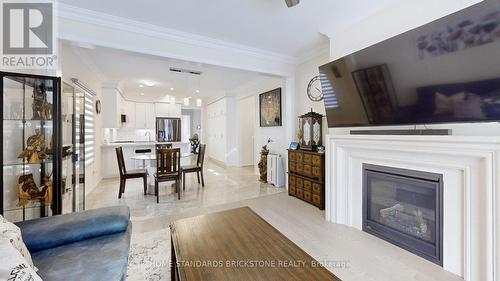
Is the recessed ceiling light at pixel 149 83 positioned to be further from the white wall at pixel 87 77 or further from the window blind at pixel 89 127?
the window blind at pixel 89 127

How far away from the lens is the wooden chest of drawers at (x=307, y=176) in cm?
317

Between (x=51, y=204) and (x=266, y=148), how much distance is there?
4.05m

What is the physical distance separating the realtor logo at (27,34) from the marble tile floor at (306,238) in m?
2.14

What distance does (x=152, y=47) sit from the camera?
9.16ft

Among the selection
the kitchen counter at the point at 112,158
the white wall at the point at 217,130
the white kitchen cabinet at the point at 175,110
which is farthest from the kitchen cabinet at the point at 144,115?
the white wall at the point at 217,130

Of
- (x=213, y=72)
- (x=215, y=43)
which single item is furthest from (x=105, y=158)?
(x=215, y=43)

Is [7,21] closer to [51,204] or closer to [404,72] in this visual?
[51,204]

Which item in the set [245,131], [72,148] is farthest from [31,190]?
[245,131]

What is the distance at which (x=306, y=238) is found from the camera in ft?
7.75

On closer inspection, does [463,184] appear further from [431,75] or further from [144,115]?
[144,115]

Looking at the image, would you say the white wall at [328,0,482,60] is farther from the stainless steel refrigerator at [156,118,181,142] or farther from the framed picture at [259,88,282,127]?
the stainless steel refrigerator at [156,118,181,142]

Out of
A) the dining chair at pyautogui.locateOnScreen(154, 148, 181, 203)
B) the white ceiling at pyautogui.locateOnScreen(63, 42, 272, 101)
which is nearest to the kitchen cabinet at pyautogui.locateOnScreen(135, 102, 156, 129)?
the white ceiling at pyautogui.locateOnScreen(63, 42, 272, 101)

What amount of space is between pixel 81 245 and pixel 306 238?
207cm

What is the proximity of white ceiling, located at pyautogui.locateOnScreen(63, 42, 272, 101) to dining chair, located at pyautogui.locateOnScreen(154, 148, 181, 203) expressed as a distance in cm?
153
